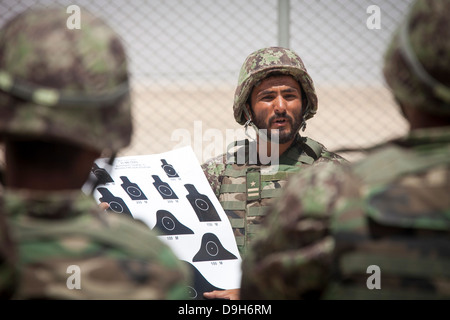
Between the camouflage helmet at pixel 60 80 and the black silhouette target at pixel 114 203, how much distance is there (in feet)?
6.56

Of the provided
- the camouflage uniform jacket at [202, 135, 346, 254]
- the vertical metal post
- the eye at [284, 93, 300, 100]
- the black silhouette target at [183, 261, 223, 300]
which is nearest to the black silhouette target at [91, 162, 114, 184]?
the camouflage uniform jacket at [202, 135, 346, 254]

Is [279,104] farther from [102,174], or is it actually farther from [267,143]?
[102,174]

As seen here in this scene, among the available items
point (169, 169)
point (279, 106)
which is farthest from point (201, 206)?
point (279, 106)

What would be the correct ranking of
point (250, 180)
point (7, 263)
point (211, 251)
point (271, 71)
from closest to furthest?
point (7, 263) → point (211, 251) → point (250, 180) → point (271, 71)

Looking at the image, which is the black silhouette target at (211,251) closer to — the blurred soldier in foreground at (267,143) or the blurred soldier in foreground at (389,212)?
the blurred soldier in foreground at (267,143)

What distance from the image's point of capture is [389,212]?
4.54 feet

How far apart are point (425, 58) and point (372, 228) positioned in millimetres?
459

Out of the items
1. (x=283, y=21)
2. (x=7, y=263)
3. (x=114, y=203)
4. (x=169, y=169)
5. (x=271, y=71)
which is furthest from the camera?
(x=283, y=21)

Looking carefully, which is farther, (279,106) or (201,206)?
(279,106)

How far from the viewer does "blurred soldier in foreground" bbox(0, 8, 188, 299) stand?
4.39ft

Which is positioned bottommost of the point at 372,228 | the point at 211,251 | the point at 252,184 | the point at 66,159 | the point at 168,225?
the point at 372,228

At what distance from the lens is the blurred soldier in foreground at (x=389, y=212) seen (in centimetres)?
138

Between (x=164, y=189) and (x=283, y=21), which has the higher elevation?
(x=283, y=21)

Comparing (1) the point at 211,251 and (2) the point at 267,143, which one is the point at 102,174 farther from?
(2) the point at 267,143
